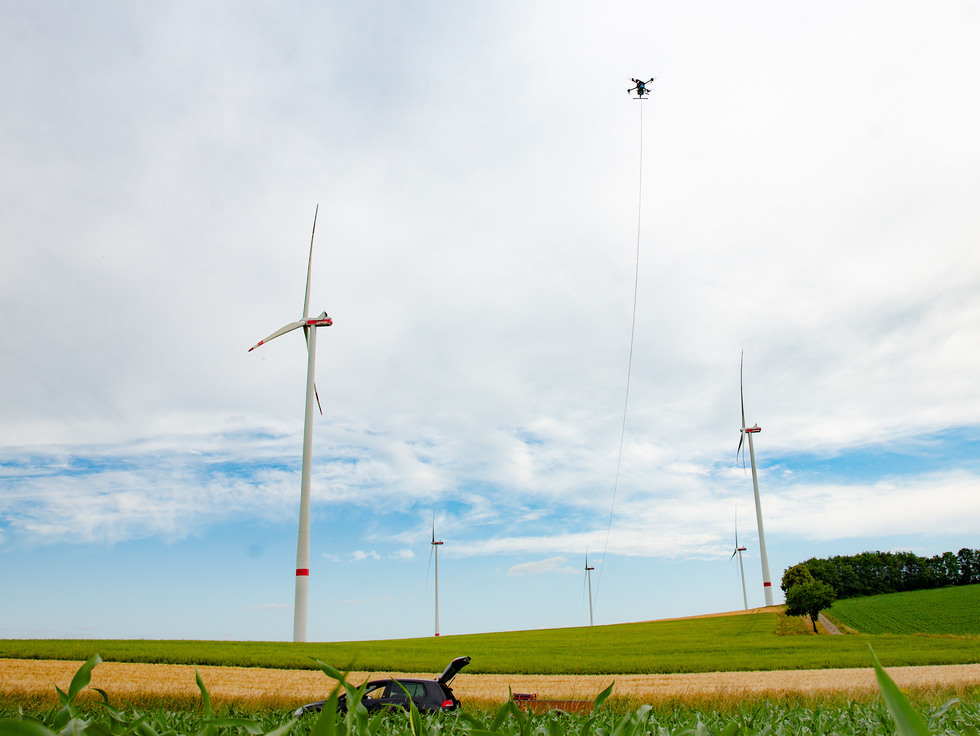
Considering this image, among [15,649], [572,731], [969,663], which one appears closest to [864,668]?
[969,663]

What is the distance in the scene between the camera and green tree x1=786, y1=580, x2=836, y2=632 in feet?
286

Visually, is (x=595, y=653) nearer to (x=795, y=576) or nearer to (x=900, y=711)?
(x=795, y=576)

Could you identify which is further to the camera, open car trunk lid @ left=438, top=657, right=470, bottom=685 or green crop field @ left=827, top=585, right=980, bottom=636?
green crop field @ left=827, top=585, right=980, bottom=636

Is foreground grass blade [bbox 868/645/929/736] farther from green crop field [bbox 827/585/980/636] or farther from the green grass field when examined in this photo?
green crop field [bbox 827/585/980/636]

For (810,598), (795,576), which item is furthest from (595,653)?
(795,576)

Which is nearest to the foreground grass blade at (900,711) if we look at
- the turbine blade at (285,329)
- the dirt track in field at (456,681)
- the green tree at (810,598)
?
the dirt track in field at (456,681)

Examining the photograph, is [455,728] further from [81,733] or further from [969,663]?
[969,663]

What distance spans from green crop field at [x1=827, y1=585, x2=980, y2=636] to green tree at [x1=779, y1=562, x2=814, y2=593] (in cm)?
894

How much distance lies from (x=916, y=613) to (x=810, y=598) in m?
32.7

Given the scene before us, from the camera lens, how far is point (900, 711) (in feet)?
3.52

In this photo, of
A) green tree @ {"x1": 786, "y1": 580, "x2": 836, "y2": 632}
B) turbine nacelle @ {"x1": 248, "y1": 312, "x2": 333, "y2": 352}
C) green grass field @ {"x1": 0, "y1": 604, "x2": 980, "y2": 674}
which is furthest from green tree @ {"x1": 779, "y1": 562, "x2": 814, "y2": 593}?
turbine nacelle @ {"x1": 248, "y1": 312, "x2": 333, "y2": 352}

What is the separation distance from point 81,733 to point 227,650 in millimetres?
58286

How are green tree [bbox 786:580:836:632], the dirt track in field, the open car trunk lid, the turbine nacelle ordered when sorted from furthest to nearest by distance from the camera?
green tree [bbox 786:580:836:632]
the turbine nacelle
the dirt track in field
the open car trunk lid

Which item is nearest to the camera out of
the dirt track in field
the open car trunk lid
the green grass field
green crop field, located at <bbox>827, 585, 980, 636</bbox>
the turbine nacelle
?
the open car trunk lid
